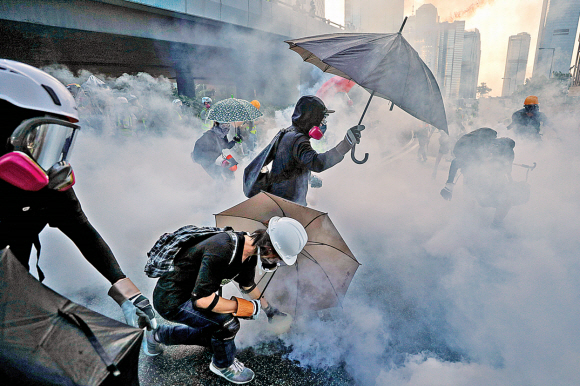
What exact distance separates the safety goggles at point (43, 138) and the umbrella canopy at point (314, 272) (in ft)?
4.44

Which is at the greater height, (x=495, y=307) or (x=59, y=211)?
(x=59, y=211)

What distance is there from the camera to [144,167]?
6887 mm

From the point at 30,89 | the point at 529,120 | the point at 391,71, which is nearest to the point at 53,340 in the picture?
the point at 30,89

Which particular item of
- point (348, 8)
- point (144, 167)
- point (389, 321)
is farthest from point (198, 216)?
point (348, 8)

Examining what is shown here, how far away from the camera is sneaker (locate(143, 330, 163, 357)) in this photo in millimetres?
2176

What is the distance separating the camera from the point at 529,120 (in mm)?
6039

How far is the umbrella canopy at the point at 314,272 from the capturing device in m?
2.10

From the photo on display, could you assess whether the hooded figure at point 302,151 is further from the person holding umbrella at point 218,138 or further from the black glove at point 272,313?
the person holding umbrella at point 218,138

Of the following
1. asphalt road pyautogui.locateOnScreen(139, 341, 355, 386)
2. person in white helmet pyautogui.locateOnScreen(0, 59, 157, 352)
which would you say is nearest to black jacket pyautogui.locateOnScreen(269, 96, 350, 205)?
asphalt road pyautogui.locateOnScreen(139, 341, 355, 386)

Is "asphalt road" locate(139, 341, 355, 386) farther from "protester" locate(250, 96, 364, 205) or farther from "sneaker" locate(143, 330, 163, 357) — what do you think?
"protester" locate(250, 96, 364, 205)

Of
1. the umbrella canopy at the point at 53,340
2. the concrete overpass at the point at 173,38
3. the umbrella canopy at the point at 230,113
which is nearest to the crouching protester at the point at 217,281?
the umbrella canopy at the point at 53,340

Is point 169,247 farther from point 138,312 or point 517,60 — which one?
point 517,60

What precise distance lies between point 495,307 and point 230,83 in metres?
15.4

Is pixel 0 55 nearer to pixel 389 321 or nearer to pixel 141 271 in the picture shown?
pixel 141 271
